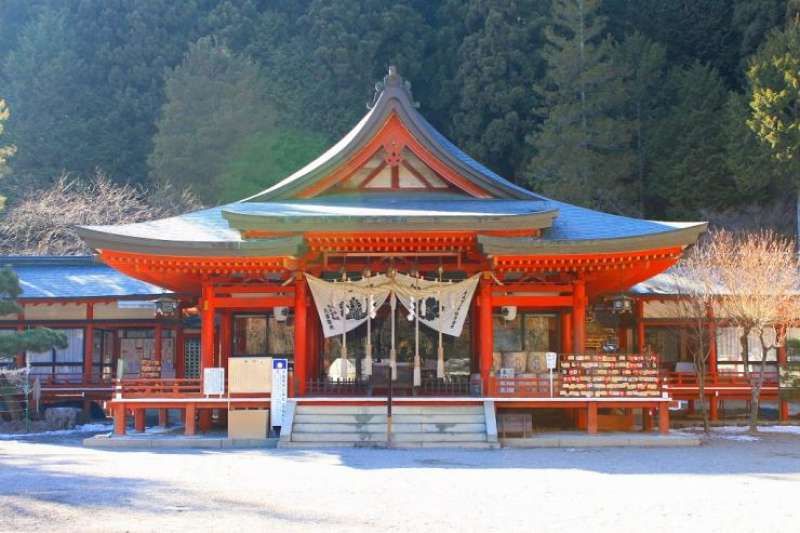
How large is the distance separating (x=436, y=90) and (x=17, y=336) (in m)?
29.0

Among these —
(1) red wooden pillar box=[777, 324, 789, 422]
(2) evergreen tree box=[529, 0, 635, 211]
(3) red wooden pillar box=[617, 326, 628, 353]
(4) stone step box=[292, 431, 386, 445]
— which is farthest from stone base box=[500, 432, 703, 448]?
(2) evergreen tree box=[529, 0, 635, 211]

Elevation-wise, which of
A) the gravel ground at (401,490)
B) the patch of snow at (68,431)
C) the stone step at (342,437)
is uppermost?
the stone step at (342,437)

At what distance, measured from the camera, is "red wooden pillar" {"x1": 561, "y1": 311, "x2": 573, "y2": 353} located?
20.4 m

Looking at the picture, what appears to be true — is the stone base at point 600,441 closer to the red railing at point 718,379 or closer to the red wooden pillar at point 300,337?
the red wooden pillar at point 300,337

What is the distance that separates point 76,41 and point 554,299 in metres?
36.9

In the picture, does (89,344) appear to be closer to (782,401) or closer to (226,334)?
(226,334)

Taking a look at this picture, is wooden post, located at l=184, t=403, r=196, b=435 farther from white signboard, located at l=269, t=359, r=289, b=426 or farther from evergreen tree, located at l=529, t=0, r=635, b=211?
evergreen tree, located at l=529, t=0, r=635, b=211

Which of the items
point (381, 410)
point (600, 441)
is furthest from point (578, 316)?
point (381, 410)

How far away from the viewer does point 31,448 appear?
1717 cm

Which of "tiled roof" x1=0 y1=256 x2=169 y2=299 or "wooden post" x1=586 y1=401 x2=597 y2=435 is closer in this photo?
"wooden post" x1=586 y1=401 x2=597 y2=435

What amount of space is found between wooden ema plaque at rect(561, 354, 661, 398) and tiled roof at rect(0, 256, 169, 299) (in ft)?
39.1

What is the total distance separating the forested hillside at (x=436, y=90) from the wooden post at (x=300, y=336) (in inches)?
827

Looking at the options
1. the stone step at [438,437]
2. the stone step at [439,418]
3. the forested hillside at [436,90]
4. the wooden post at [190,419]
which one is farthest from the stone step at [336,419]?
the forested hillside at [436,90]

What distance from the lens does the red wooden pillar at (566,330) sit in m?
20.4
